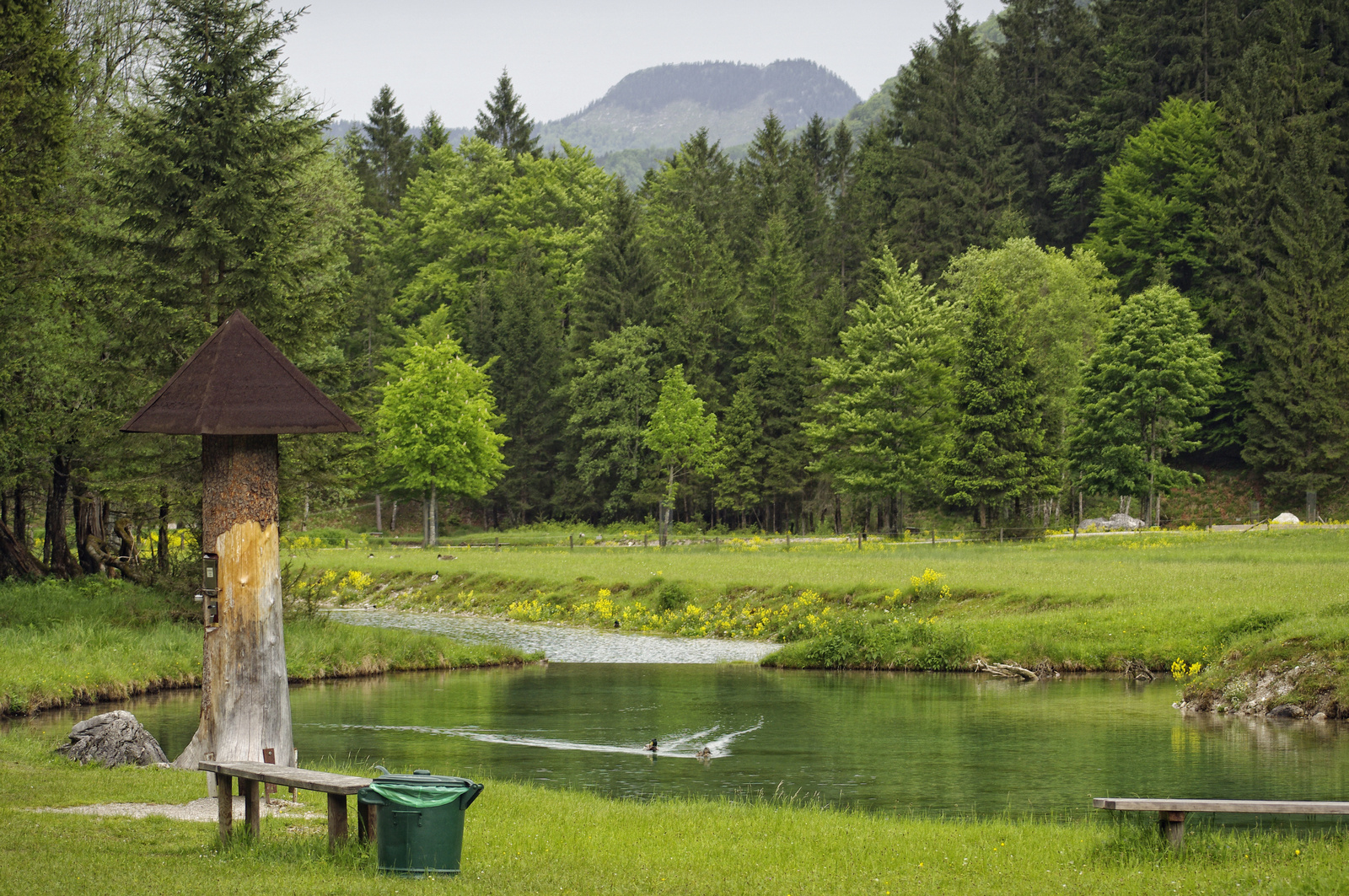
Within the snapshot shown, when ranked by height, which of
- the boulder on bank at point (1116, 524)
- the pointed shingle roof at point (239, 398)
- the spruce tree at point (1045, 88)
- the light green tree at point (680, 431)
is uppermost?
the spruce tree at point (1045, 88)

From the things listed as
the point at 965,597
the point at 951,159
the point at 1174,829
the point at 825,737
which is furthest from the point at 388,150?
the point at 1174,829

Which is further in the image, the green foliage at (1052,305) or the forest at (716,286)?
the green foliage at (1052,305)

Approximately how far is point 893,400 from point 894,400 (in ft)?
0.48

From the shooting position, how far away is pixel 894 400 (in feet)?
200

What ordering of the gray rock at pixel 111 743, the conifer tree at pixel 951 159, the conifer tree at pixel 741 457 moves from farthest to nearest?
the conifer tree at pixel 951 159, the conifer tree at pixel 741 457, the gray rock at pixel 111 743

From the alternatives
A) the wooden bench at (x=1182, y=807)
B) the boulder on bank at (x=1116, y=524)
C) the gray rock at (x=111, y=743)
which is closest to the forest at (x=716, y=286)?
the boulder on bank at (x=1116, y=524)

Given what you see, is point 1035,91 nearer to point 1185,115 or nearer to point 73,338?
point 1185,115

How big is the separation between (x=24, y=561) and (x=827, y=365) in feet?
129

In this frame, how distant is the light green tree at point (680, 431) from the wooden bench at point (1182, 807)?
198 ft

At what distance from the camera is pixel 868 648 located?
31.9m

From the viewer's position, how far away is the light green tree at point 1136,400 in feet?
195

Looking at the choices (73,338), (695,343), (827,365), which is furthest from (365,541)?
(73,338)

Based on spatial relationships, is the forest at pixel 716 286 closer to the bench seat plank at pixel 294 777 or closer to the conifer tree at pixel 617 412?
the conifer tree at pixel 617 412

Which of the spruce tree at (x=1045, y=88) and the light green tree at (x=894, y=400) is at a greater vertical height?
the spruce tree at (x=1045, y=88)
